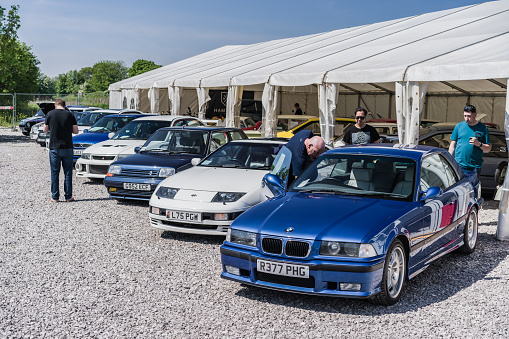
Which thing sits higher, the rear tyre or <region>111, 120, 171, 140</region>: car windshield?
<region>111, 120, 171, 140</region>: car windshield

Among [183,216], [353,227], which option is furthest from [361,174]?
[183,216]

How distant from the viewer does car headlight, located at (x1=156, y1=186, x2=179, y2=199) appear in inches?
305

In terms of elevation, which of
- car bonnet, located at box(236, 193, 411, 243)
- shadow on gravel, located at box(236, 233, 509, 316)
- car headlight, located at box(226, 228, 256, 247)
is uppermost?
car bonnet, located at box(236, 193, 411, 243)

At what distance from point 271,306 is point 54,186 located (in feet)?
21.9

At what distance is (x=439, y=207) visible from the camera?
5961 millimetres

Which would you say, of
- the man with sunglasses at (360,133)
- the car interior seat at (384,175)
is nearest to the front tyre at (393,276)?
the car interior seat at (384,175)

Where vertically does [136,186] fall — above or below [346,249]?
below

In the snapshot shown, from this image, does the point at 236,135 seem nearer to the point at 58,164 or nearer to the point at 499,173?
the point at 58,164

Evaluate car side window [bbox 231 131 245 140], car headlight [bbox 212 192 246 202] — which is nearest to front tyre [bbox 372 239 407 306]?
car headlight [bbox 212 192 246 202]

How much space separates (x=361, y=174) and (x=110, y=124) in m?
11.4

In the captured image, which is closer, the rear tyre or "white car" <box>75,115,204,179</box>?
the rear tyre

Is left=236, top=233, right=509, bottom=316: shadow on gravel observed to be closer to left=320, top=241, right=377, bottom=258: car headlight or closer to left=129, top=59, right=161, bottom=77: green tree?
left=320, top=241, right=377, bottom=258: car headlight

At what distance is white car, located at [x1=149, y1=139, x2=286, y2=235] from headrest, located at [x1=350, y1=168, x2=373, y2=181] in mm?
1826

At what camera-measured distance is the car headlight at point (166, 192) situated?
7.74m
